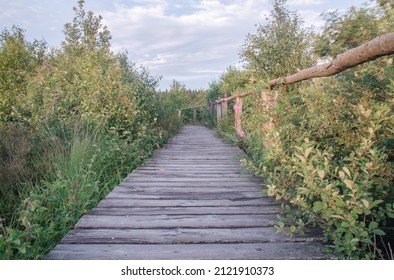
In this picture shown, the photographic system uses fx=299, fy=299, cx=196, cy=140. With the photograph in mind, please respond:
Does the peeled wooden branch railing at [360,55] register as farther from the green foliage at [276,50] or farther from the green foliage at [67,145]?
the green foliage at [276,50]

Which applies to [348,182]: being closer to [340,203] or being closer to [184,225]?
[340,203]

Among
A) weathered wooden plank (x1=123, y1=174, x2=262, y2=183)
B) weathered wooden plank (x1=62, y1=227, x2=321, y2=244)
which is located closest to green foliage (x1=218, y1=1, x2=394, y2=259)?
weathered wooden plank (x1=62, y1=227, x2=321, y2=244)

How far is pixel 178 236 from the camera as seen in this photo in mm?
1993

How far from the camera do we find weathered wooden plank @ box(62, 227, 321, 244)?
1.92 meters

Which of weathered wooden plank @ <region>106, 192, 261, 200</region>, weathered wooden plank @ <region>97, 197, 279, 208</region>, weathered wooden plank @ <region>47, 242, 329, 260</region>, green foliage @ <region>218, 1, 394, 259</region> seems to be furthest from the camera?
weathered wooden plank @ <region>106, 192, 261, 200</region>

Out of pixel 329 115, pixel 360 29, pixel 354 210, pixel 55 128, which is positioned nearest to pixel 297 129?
pixel 329 115

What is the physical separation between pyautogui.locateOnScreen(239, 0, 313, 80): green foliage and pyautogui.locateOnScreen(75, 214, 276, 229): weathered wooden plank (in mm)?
9470

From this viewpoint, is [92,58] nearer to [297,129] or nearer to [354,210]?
[297,129]

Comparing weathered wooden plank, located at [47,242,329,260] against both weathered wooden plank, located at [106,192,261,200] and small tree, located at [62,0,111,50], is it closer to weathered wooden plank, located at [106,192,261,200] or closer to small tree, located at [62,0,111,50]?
weathered wooden plank, located at [106,192,261,200]

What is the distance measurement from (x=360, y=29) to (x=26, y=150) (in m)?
4.08

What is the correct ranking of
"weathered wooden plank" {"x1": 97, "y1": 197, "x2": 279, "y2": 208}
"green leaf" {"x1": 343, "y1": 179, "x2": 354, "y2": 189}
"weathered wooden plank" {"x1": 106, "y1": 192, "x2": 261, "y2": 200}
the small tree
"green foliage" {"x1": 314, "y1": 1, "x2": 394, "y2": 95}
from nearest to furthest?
"green leaf" {"x1": 343, "y1": 179, "x2": 354, "y2": 189}
"green foliage" {"x1": 314, "y1": 1, "x2": 394, "y2": 95}
"weathered wooden plank" {"x1": 97, "y1": 197, "x2": 279, "y2": 208}
"weathered wooden plank" {"x1": 106, "y1": 192, "x2": 261, "y2": 200}
the small tree

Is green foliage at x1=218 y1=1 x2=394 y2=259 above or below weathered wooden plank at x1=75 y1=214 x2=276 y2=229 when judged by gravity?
above

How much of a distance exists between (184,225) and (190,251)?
0.39 m

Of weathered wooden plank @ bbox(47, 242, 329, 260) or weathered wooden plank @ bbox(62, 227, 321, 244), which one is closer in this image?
weathered wooden plank @ bbox(47, 242, 329, 260)
